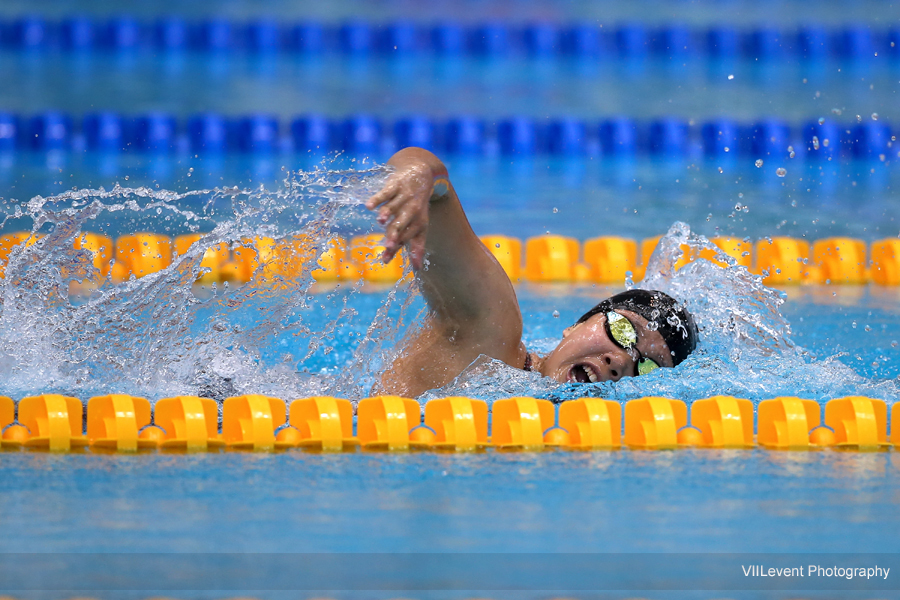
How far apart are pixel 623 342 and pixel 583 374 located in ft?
0.43

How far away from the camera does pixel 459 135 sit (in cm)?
691

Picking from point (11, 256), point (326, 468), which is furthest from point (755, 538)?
point (11, 256)

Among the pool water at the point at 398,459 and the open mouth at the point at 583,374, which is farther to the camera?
the open mouth at the point at 583,374

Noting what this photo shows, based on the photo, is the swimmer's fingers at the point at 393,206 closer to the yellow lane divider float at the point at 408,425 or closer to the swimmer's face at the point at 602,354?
the yellow lane divider float at the point at 408,425

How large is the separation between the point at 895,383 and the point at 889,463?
66cm

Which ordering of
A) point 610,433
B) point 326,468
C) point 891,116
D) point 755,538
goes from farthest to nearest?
point 891,116 → point 610,433 → point 326,468 → point 755,538

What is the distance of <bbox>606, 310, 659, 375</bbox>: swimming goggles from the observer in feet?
8.19

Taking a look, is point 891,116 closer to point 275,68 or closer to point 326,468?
point 275,68

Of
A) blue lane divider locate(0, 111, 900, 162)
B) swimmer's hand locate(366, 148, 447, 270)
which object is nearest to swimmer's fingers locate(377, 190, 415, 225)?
swimmer's hand locate(366, 148, 447, 270)

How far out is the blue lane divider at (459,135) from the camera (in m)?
6.70

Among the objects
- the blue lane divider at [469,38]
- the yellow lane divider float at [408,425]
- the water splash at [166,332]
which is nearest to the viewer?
the yellow lane divider float at [408,425]

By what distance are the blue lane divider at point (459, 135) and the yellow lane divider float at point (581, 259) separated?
1950 millimetres

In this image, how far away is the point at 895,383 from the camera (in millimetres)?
2865

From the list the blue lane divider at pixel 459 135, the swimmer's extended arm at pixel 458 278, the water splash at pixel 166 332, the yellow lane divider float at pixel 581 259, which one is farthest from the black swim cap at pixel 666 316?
the blue lane divider at pixel 459 135
